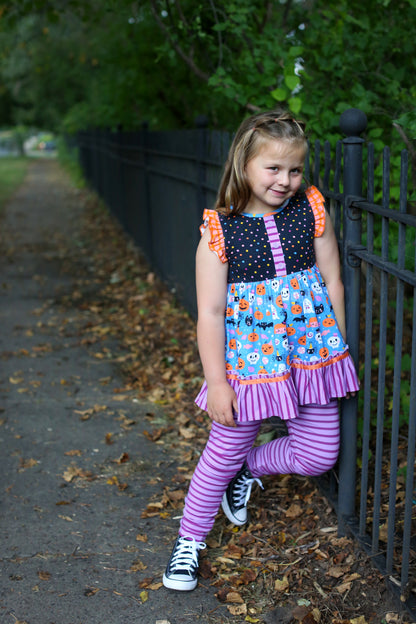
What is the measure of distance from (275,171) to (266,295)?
1.43 feet

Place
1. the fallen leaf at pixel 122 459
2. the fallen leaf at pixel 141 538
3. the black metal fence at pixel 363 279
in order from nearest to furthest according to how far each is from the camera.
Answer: the black metal fence at pixel 363 279
the fallen leaf at pixel 141 538
the fallen leaf at pixel 122 459

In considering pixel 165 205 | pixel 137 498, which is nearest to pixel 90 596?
pixel 137 498

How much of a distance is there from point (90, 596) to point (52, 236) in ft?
32.3

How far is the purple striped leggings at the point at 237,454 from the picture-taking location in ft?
9.09

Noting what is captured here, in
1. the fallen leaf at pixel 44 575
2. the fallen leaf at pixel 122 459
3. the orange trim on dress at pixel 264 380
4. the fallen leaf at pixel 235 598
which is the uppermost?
the orange trim on dress at pixel 264 380

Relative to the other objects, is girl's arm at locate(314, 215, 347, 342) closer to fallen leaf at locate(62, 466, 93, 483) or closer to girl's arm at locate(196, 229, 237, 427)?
girl's arm at locate(196, 229, 237, 427)

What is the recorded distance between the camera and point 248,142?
2521 mm

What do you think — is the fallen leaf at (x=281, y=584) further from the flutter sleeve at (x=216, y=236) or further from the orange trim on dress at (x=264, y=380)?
the flutter sleeve at (x=216, y=236)

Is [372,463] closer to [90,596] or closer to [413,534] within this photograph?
[413,534]

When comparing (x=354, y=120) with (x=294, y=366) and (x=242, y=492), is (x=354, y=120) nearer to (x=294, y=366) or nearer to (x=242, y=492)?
(x=294, y=366)

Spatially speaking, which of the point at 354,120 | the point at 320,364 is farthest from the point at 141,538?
the point at 354,120

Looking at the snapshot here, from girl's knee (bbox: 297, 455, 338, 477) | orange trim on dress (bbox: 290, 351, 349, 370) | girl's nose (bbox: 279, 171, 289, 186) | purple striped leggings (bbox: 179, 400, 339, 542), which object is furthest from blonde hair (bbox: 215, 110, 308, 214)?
girl's knee (bbox: 297, 455, 338, 477)

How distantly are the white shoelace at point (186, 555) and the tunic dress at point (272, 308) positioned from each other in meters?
0.56

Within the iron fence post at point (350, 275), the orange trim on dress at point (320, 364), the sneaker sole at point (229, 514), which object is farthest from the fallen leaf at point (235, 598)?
the orange trim on dress at point (320, 364)
